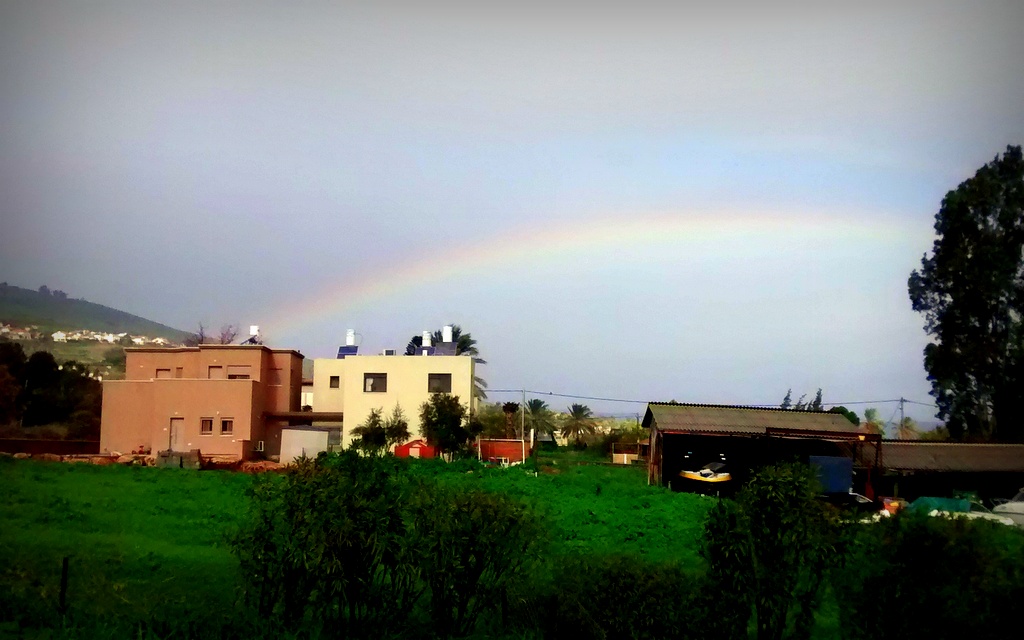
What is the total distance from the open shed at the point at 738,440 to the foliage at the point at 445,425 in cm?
939

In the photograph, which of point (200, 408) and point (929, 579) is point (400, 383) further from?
point (929, 579)

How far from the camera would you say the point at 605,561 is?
26.1ft

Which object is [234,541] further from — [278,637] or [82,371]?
[82,371]

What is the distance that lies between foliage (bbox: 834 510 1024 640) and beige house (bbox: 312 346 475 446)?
32.1 m

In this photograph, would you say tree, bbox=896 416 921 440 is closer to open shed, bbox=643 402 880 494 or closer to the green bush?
open shed, bbox=643 402 880 494

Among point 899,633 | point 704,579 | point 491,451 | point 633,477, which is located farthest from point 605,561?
point 491,451

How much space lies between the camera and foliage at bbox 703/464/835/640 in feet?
24.4

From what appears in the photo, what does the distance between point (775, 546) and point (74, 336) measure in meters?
59.4

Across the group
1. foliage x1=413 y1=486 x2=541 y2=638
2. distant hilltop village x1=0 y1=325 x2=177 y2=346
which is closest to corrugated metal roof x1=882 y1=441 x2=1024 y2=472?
foliage x1=413 y1=486 x2=541 y2=638

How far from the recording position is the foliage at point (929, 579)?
6641 millimetres

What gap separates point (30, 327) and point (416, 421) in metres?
25.0

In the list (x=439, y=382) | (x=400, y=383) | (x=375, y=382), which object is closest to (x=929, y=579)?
(x=439, y=382)

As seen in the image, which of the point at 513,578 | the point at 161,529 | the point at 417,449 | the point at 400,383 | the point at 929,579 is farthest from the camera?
the point at 400,383

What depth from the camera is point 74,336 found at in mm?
57812
